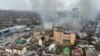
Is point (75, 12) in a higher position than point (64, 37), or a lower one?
higher

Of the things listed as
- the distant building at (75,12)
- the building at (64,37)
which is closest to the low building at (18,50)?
the building at (64,37)

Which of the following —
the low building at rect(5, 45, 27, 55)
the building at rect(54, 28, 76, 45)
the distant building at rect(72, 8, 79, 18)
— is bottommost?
the low building at rect(5, 45, 27, 55)

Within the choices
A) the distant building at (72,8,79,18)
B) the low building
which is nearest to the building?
the low building

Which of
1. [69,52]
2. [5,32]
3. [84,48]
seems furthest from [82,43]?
[5,32]

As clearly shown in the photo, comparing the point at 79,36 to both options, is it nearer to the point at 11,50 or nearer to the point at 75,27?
the point at 75,27

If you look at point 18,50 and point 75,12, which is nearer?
point 18,50

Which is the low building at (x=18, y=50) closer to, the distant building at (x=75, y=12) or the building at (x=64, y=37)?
the building at (x=64, y=37)

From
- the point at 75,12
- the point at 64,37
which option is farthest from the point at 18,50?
the point at 75,12

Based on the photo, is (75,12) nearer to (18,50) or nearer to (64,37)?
(64,37)

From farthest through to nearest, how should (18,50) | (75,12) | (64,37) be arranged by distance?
(75,12)
(64,37)
(18,50)

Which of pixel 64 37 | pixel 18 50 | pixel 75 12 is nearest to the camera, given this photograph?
pixel 18 50

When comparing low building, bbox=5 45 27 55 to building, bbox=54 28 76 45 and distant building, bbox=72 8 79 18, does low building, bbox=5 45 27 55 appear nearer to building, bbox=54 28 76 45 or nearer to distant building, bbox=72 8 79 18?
building, bbox=54 28 76 45

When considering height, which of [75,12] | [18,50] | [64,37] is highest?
[75,12]
